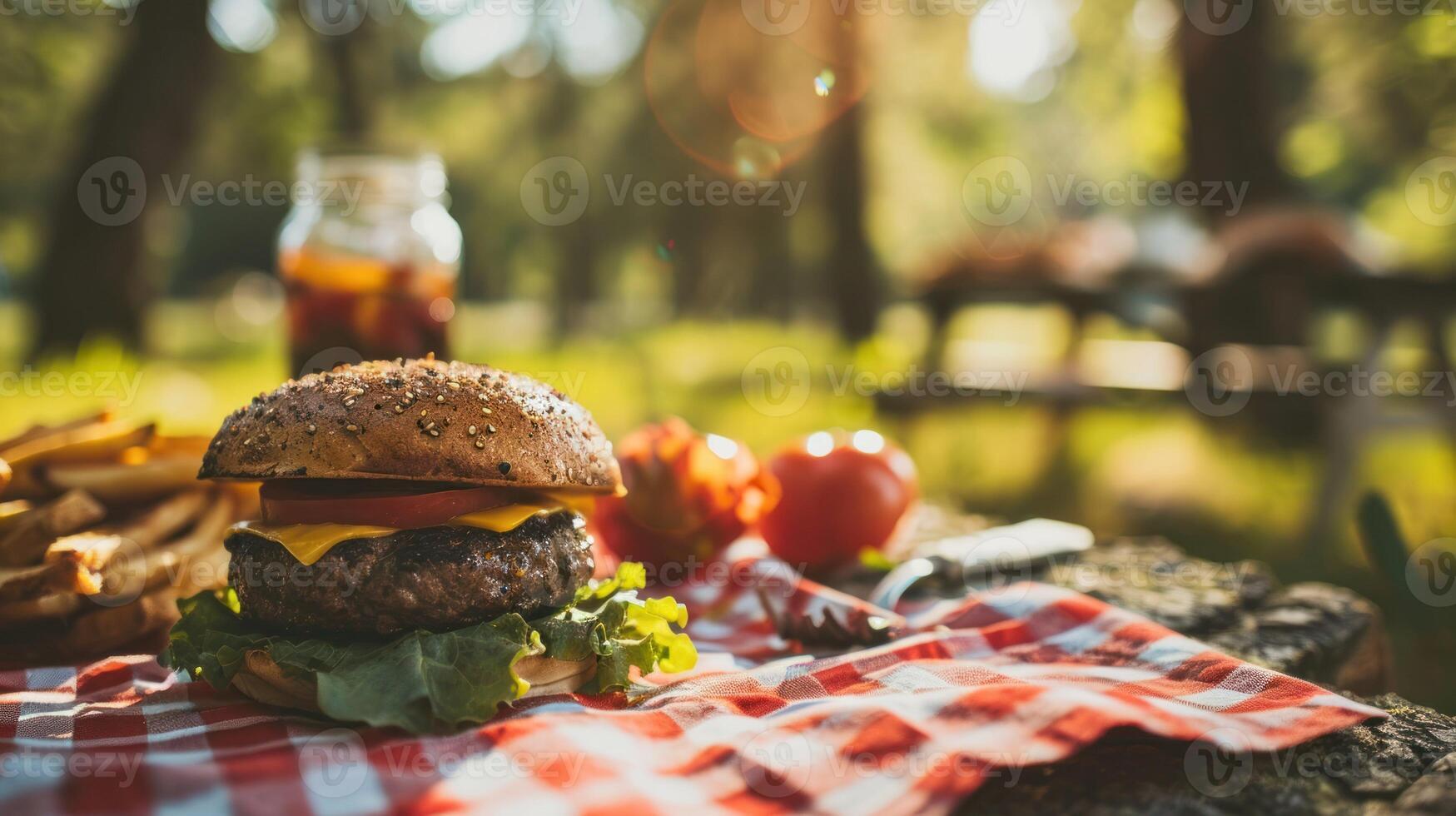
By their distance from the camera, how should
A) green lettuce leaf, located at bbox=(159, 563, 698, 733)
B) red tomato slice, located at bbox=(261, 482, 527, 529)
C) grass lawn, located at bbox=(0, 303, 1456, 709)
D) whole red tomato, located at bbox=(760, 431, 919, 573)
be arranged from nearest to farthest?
green lettuce leaf, located at bbox=(159, 563, 698, 733)
red tomato slice, located at bbox=(261, 482, 527, 529)
whole red tomato, located at bbox=(760, 431, 919, 573)
grass lawn, located at bbox=(0, 303, 1456, 709)

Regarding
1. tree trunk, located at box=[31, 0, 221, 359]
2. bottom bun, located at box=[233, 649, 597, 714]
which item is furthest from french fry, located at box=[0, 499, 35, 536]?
tree trunk, located at box=[31, 0, 221, 359]

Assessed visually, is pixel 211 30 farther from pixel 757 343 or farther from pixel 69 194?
pixel 757 343

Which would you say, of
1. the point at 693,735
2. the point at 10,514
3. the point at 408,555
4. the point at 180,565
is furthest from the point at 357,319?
the point at 693,735

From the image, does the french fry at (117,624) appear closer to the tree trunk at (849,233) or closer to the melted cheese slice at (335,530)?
the melted cheese slice at (335,530)

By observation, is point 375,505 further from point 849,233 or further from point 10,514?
point 849,233

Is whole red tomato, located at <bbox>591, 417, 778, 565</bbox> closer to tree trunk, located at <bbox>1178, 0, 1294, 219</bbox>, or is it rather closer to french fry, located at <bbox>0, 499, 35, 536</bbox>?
french fry, located at <bbox>0, 499, 35, 536</bbox>

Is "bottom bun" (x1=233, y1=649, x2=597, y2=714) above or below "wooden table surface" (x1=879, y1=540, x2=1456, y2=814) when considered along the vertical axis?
above
